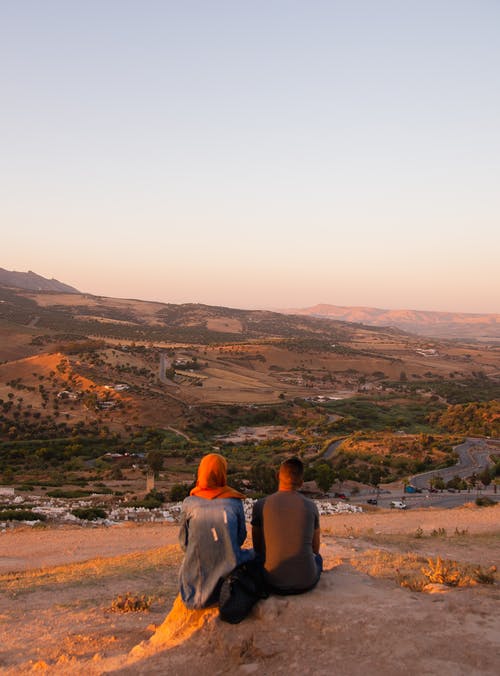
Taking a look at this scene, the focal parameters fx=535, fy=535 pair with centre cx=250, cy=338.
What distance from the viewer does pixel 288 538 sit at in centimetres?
564

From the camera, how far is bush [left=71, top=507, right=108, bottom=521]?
19281 mm

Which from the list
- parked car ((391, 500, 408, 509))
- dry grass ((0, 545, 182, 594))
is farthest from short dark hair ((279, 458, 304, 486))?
parked car ((391, 500, 408, 509))

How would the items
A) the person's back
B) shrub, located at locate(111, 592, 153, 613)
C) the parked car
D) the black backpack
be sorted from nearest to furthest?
1. the black backpack
2. the person's back
3. shrub, located at locate(111, 592, 153, 613)
4. the parked car

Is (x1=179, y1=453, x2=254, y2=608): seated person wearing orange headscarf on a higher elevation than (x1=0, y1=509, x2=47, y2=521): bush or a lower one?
higher

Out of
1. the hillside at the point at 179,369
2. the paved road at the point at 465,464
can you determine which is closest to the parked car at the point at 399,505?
the paved road at the point at 465,464

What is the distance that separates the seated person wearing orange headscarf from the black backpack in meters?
0.11

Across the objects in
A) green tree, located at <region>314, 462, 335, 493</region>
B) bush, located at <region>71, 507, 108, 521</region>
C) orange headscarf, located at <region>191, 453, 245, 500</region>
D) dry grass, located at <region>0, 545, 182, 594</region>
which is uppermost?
orange headscarf, located at <region>191, 453, 245, 500</region>

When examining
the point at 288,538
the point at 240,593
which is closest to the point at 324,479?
the point at 288,538

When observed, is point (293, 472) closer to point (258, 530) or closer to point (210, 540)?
point (258, 530)

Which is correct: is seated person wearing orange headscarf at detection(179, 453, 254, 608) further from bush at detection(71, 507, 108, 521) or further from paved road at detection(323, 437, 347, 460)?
paved road at detection(323, 437, 347, 460)

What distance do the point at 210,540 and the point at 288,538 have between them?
0.82m

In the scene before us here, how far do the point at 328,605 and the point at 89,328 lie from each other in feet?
408

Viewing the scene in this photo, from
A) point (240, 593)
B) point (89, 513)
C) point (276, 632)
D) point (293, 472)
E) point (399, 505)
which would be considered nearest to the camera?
point (276, 632)

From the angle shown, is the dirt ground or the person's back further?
the person's back
